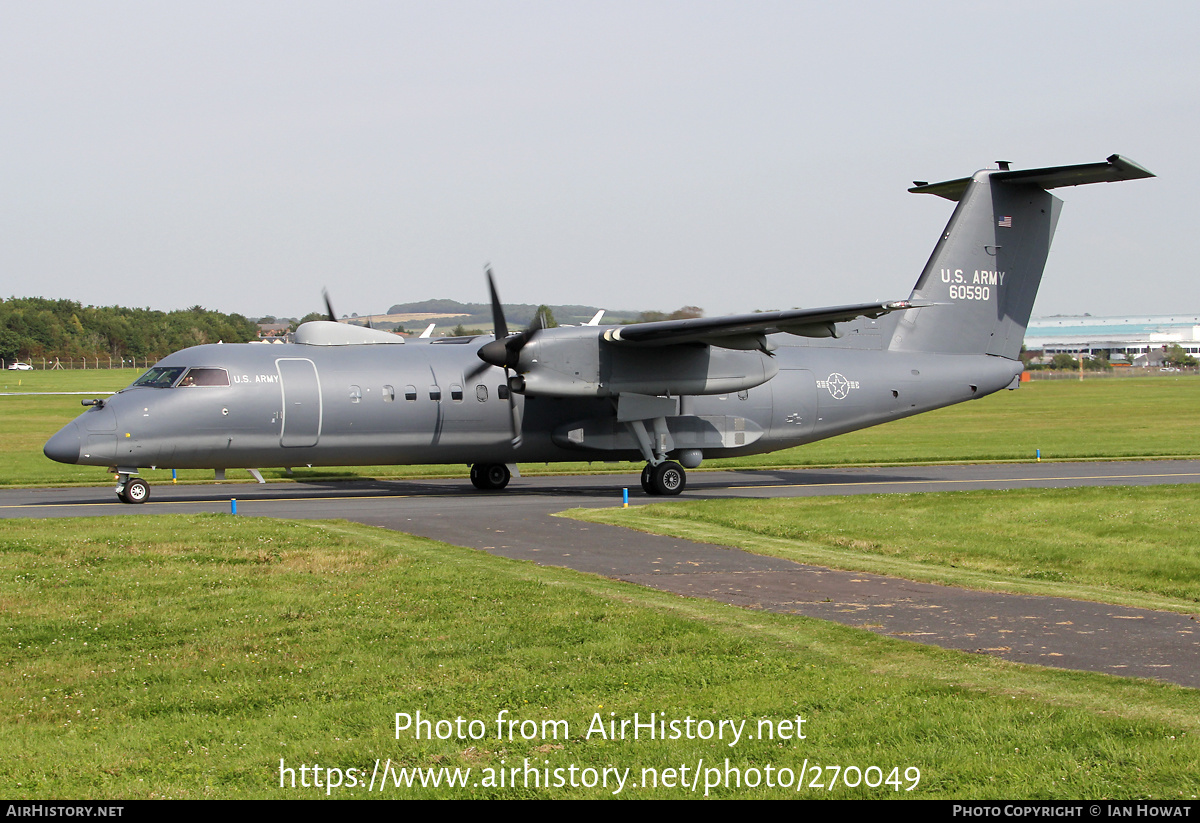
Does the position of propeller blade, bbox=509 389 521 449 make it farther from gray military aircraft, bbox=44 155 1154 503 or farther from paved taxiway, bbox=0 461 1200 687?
paved taxiway, bbox=0 461 1200 687

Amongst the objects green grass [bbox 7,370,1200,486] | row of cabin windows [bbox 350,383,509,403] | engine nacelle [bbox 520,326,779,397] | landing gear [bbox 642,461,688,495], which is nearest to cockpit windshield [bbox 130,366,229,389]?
row of cabin windows [bbox 350,383,509,403]

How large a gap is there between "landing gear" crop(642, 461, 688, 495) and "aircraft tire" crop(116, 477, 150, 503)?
11.0m

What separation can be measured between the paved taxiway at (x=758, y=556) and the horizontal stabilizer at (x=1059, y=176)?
7.27 m

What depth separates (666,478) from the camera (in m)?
25.2

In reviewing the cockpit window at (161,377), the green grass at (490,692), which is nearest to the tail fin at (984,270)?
the cockpit window at (161,377)

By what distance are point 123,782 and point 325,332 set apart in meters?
20.3

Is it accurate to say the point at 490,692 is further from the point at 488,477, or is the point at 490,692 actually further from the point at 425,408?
the point at 488,477

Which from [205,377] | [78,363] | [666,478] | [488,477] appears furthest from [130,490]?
[78,363]

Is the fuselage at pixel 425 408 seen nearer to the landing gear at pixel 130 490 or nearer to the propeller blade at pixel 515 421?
the propeller blade at pixel 515 421

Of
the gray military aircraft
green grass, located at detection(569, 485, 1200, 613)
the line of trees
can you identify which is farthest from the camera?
the line of trees

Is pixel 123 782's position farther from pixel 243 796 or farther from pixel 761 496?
pixel 761 496

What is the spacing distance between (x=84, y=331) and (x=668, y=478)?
75524 mm

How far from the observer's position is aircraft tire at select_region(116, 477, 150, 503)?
23250 millimetres

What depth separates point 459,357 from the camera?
2548 centimetres
